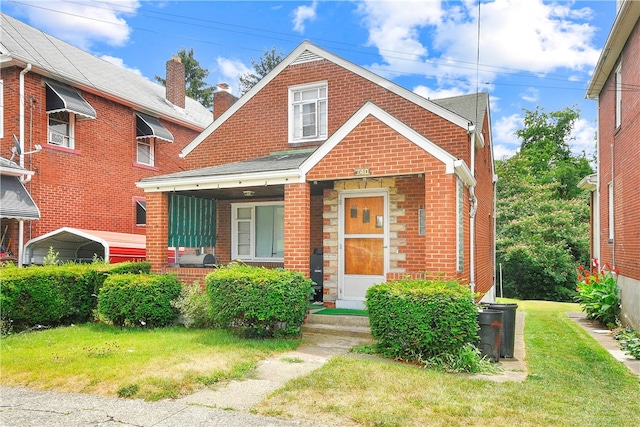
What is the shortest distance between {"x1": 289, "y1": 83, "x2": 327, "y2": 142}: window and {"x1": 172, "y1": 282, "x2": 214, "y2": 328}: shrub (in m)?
5.15

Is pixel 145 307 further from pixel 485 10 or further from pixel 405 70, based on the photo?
pixel 405 70

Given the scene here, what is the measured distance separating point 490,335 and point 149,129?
14.6m

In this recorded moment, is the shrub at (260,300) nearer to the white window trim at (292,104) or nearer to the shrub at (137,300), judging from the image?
the shrub at (137,300)

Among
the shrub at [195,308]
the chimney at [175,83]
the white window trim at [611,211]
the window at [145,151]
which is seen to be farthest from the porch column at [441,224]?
the chimney at [175,83]

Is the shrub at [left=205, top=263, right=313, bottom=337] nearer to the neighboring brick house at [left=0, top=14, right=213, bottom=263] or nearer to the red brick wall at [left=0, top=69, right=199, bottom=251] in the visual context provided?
the neighboring brick house at [left=0, top=14, right=213, bottom=263]

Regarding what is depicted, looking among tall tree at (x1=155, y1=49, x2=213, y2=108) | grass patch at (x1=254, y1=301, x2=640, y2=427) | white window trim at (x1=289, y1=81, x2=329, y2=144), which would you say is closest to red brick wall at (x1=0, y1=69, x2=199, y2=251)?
white window trim at (x1=289, y1=81, x2=329, y2=144)

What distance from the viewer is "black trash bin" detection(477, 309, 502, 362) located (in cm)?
738

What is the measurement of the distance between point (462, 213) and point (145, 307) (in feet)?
21.2

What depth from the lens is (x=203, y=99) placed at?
41.2 m

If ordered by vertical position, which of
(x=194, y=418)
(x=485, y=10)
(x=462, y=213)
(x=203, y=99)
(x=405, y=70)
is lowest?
(x=194, y=418)

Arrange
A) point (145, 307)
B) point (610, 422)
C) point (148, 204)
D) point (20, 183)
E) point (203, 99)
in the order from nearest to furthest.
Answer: point (610, 422)
point (145, 307)
point (148, 204)
point (20, 183)
point (203, 99)

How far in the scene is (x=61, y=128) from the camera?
50.0 feet

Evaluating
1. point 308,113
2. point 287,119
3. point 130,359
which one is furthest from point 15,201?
point 130,359

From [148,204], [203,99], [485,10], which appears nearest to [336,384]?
[148,204]
